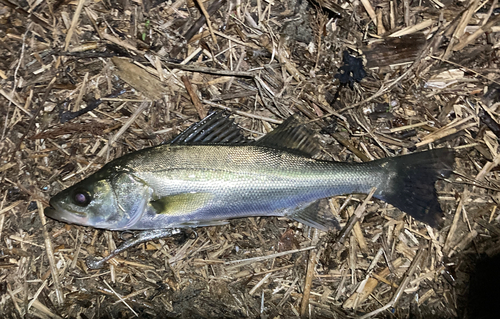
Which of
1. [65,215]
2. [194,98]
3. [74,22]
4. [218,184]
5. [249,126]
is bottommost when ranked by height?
[65,215]

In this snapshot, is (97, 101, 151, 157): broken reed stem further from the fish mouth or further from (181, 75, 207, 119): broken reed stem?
the fish mouth

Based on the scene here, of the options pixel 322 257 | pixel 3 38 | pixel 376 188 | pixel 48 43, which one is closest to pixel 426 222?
pixel 376 188

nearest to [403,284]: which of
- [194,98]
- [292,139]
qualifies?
[292,139]

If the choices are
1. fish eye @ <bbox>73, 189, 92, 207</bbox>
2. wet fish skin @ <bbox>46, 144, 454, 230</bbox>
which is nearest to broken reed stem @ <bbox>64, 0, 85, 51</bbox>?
wet fish skin @ <bbox>46, 144, 454, 230</bbox>

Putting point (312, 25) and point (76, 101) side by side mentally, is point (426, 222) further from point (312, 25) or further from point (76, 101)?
point (76, 101)

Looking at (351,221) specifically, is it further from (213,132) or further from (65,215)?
(65,215)

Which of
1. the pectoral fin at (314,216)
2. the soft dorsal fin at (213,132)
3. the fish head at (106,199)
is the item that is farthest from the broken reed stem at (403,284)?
the fish head at (106,199)
